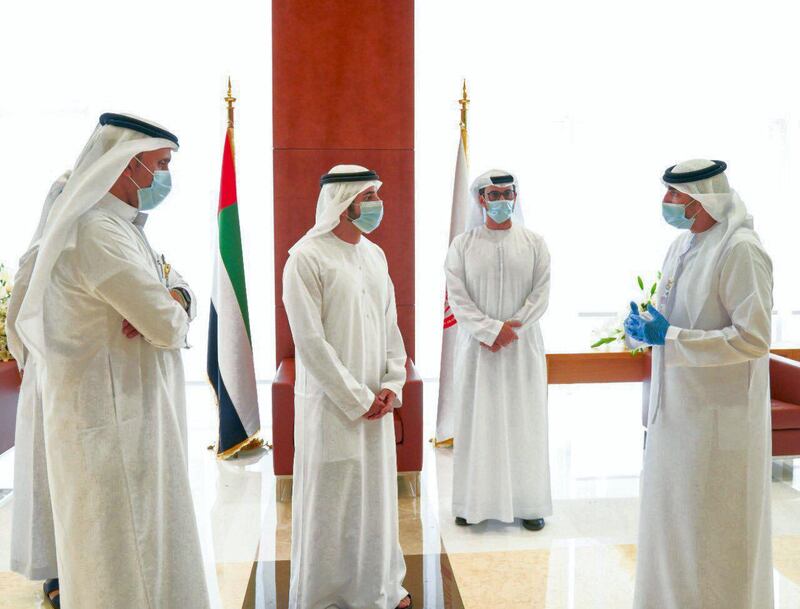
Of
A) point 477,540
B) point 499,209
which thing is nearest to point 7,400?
point 477,540

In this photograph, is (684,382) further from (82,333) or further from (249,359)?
(249,359)

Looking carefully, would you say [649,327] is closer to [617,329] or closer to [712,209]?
[712,209]

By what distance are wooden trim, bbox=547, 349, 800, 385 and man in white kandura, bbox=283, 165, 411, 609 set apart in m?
2.60

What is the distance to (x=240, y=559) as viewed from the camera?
11.8 feet

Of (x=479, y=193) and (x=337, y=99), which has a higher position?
(x=337, y=99)

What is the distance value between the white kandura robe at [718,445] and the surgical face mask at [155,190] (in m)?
1.87

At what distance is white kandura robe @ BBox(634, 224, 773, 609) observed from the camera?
8.11 feet

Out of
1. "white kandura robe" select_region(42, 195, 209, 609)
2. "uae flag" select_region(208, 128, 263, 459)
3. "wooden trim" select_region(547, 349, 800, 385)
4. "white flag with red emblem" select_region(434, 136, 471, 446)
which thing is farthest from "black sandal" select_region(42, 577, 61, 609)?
"wooden trim" select_region(547, 349, 800, 385)

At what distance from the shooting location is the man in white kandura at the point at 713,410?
2.48 m

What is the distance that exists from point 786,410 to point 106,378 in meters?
3.92

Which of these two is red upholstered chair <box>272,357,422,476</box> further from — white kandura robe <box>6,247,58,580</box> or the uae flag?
white kandura robe <box>6,247,58,580</box>

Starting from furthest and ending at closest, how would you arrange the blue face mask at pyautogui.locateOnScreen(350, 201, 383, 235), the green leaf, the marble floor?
the green leaf < the marble floor < the blue face mask at pyautogui.locateOnScreen(350, 201, 383, 235)

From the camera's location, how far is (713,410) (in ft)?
8.41

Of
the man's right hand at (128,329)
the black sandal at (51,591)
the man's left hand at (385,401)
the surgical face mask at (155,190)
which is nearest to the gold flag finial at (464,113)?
the man's left hand at (385,401)
